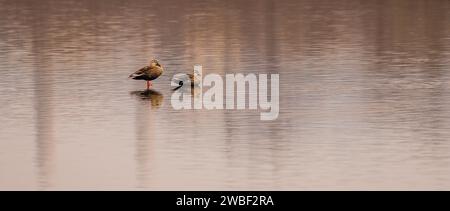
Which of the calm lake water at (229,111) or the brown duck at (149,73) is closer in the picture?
the calm lake water at (229,111)

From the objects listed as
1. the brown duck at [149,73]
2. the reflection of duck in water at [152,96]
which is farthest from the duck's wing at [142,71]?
the reflection of duck in water at [152,96]

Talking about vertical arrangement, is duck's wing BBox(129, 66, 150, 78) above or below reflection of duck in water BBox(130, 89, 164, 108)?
above

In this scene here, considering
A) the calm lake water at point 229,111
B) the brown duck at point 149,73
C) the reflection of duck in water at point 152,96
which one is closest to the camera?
the calm lake water at point 229,111

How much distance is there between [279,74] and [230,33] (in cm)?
329

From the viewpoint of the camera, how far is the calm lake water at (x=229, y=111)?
780cm

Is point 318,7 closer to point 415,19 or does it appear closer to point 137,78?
point 415,19

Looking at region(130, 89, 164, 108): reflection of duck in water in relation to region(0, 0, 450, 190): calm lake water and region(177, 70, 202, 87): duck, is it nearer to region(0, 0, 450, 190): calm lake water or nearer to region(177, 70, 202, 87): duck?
region(0, 0, 450, 190): calm lake water

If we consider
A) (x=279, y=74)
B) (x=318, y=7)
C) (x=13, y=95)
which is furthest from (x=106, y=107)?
(x=318, y=7)

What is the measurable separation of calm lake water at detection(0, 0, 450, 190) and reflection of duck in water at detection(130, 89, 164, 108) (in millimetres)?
46

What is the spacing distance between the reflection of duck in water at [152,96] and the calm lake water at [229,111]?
0.05 m

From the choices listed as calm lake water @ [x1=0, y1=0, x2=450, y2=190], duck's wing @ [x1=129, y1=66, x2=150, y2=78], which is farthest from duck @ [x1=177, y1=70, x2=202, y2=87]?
duck's wing @ [x1=129, y1=66, x2=150, y2=78]

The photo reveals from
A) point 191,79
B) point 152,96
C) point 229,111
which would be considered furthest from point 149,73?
point 229,111

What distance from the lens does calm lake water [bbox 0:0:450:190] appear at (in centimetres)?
780

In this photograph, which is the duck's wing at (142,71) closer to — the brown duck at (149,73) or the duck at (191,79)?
the brown duck at (149,73)
